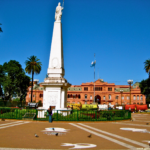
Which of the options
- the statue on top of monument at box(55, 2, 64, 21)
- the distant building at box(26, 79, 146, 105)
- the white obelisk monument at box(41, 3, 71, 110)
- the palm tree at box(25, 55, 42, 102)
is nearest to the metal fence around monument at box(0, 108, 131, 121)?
the white obelisk monument at box(41, 3, 71, 110)

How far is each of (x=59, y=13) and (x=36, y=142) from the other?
55.7 ft

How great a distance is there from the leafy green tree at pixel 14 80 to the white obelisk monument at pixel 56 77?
95.9ft

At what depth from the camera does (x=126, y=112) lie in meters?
20.4

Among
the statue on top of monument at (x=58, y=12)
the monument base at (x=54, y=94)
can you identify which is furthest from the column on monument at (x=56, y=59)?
the statue on top of monument at (x=58, y=12)

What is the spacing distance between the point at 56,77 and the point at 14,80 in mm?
31379

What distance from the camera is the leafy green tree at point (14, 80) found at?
157 ft

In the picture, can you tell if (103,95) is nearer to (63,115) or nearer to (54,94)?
(54,94)

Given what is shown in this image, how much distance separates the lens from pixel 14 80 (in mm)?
49000

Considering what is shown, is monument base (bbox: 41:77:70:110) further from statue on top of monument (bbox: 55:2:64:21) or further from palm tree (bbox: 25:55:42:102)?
palm tree (bbox: 25:55:42:102)

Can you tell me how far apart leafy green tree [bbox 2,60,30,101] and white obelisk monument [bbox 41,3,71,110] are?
29.2 metres

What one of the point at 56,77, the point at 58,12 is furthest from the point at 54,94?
the point at 58,12

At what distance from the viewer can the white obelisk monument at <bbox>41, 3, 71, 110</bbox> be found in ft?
63.9

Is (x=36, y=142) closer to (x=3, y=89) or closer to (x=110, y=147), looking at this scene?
(x=110, y=147)

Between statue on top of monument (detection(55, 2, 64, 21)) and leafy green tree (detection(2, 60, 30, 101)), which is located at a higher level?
statue on top of monument (detection(55, 2, 64, 21))
